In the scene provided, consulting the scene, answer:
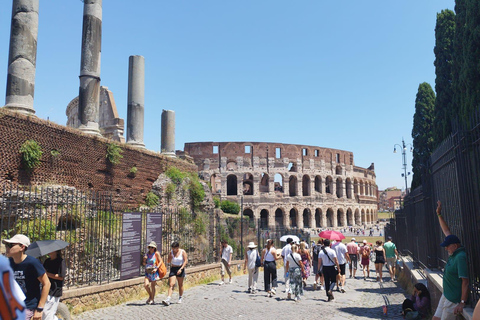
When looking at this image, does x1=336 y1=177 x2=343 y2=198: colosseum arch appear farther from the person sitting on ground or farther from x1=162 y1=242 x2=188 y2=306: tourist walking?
the person sitting on ground

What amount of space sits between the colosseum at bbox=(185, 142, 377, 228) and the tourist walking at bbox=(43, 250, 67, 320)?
3469 centimetres

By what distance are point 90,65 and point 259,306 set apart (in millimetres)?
7940

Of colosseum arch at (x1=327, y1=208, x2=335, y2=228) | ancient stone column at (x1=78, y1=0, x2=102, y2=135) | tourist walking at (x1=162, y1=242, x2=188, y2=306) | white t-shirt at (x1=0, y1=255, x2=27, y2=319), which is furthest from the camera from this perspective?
colosseum arch at (x1=327, y1=208, x2=335, y2=228)

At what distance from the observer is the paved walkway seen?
6285 millimetres

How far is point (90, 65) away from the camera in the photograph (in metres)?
10.6

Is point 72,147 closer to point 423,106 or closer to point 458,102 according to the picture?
point 458,102

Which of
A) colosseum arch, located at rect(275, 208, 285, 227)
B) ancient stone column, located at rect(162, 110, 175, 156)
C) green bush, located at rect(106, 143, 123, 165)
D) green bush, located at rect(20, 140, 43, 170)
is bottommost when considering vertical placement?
colosseum arch, located at rect(275, 208, 285, 227)

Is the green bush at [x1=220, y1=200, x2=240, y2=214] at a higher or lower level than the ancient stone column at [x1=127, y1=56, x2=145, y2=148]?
lower

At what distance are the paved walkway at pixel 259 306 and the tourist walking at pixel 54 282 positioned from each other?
1.96m

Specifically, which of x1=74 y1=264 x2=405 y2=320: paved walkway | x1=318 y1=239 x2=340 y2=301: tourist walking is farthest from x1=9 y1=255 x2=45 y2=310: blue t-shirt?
x1=318 y1=239 x2=340 y2=301: tourist walking

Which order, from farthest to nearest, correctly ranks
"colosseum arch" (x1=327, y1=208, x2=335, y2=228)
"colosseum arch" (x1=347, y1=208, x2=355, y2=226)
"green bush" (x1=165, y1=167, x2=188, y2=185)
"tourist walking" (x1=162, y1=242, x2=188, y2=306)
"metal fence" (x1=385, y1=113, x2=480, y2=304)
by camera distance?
"colosseum arch" (x1=347, y1=208, x2=355, y2=226), "colosseum arch" (x1=327, y1=208, x2=335, y2=228), "green bush" (x1=165, y1=167, x2=188, y2=185), "tourist walking" (x1=162, y1=242, x2=188, y2=306), "metal fence" (x1=385, y1=113, x2=480, y2=304)

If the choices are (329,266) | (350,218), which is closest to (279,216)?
(350,218)

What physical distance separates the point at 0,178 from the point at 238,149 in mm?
34205

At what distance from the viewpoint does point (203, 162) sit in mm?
41094
